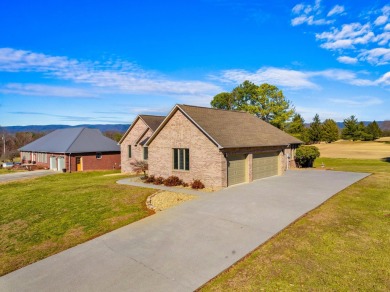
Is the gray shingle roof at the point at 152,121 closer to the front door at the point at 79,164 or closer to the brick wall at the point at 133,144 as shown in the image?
the brick wall at the point at 133,144

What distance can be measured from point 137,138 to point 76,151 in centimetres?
967

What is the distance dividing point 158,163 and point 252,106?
35004 mm

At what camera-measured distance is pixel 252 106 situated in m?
52.3

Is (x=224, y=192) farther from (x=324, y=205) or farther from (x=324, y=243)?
(x=324, y=243)

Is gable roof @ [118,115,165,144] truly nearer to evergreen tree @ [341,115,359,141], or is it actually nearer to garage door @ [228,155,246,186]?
garage door @ [228,155,246,186]

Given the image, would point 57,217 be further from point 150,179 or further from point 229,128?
point 229,128

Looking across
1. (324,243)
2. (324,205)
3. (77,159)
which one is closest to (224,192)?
(324,205)

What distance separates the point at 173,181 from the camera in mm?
19750

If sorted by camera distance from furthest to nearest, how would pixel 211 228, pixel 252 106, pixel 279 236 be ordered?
pixel 252 106 → pixel 211 228 → pixel 279 236

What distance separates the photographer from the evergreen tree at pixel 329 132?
291ft

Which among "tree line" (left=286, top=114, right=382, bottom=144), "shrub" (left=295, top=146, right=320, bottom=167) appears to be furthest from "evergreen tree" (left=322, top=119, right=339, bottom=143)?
"shrub" (left=295, top=146, right=320, bottom=167)

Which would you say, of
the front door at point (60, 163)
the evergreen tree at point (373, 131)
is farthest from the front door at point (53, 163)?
the evergreen tree at point (373, 131)

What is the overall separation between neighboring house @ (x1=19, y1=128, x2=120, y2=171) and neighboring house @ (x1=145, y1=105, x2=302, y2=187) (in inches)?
669

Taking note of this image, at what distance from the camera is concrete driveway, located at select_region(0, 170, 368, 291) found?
22.9 ft
